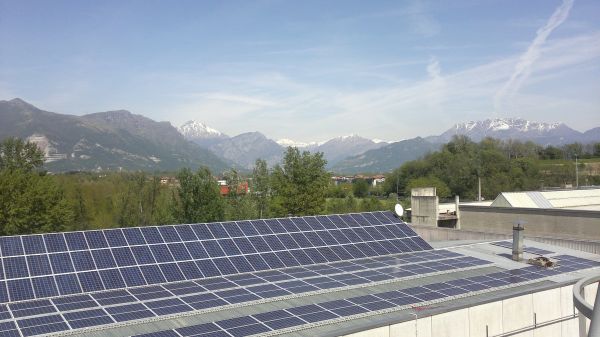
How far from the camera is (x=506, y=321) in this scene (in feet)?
71.7

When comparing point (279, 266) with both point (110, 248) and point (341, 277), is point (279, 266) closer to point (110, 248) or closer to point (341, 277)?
point (341, 277)

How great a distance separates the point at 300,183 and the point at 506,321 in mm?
44857

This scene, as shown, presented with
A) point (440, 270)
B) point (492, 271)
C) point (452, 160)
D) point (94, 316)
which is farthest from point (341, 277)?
point (452, 160)

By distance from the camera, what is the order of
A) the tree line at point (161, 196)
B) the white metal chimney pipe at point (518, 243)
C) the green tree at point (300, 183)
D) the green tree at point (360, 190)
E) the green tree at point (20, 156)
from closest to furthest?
the white metal chimney pipe at point (518, 243), the tree line at point (161, 196), the green tree at point (300, 183), the green tree at point (20, 156), the green tree at point (360, 190)

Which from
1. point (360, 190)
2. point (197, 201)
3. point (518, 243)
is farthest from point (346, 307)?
point (360, 190)

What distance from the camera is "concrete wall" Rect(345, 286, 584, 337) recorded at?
1889cm

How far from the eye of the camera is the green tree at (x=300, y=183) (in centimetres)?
6400

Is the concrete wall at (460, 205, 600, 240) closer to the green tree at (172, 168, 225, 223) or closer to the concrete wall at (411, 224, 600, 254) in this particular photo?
the concrete wall at (411, 224, 600, 254)

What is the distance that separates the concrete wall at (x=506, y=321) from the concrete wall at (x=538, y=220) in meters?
14.0

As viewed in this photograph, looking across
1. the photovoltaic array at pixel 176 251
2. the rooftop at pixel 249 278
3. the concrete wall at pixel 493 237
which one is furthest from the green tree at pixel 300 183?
the rooftop at pixel 249 278

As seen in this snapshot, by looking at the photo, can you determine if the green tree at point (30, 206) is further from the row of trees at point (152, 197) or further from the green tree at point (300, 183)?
the green tree at point (300, 183)

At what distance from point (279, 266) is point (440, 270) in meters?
8.85

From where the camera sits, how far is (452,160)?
488 ft

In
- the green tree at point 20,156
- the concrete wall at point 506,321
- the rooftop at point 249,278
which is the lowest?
the concrete wall at point 506,321
